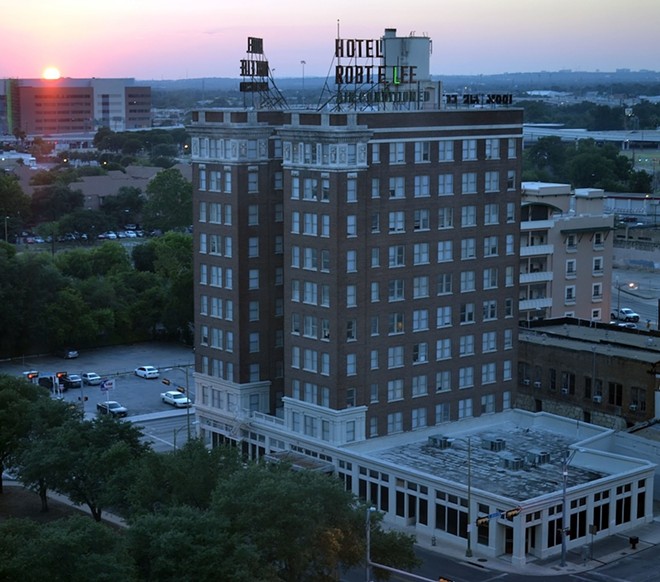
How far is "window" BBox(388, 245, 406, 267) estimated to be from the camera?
7638 cm

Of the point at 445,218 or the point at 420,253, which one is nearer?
the point at 420,253

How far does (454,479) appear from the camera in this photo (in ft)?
233

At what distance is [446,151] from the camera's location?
256 feet

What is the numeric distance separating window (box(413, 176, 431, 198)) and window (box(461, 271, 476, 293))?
5748mm

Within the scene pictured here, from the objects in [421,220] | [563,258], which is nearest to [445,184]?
[421,220]

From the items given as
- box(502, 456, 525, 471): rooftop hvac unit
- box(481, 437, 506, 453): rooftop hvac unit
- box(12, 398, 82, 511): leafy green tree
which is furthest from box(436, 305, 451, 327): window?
box(12, 398, 82, 511): leafy green tree

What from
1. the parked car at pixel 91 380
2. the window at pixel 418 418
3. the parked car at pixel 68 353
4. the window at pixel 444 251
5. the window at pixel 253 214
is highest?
the window at pixel 253 214

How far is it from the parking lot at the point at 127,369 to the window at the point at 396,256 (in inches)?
1132

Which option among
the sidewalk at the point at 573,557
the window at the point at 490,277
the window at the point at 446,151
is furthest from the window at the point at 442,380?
the window at the point at 446,151

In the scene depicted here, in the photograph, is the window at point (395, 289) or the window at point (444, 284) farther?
the window at point (444, 284)

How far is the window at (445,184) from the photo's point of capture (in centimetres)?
7812

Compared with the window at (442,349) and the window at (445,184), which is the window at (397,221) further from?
the window at (442,349)

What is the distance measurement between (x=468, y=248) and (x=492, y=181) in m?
4.51

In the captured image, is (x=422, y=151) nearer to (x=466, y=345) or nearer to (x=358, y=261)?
(x=358, y=261)
